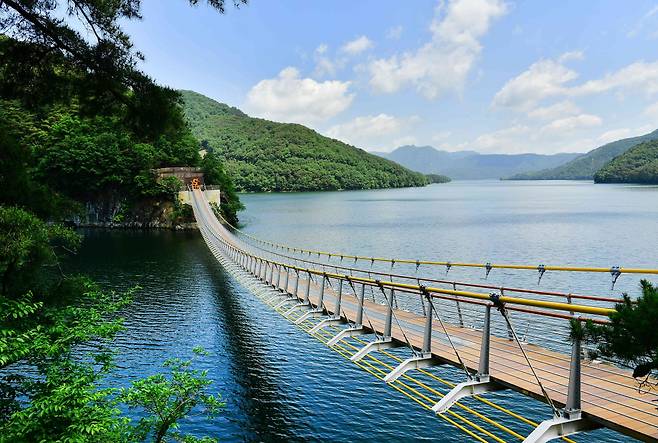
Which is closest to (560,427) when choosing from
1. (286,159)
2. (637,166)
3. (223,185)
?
(223,185)

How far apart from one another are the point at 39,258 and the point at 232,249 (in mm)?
14606

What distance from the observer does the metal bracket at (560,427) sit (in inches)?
165

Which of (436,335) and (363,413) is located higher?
(436,335)

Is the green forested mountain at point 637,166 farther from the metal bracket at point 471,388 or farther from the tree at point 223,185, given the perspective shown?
the metal bracket at point 471,388

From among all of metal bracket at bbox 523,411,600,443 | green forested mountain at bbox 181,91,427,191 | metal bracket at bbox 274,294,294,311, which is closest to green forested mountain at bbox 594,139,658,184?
green forested mountain at bbox 181,91,427,191

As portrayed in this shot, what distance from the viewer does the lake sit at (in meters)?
11.4

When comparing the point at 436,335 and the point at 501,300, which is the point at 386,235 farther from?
the point at 501,300

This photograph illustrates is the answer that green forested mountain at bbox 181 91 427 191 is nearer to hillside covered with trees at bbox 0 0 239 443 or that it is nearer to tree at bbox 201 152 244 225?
tree at bbox 201 152 244 225

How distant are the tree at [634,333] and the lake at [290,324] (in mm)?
8871

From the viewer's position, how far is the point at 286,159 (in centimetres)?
14350

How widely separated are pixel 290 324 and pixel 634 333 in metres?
18.0

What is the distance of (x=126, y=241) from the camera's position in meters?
43.7

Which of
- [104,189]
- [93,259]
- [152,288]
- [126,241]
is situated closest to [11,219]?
[152,288]

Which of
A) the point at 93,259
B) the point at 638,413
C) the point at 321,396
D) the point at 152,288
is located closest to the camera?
the point at 638,413
